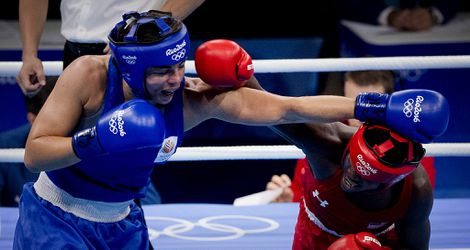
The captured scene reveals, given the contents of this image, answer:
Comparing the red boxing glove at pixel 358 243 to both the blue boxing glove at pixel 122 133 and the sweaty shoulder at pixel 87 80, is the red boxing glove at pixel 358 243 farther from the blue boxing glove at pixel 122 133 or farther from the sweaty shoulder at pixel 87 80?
→ the sweaty shoulder at pixel 87 80

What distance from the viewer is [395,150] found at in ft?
7.70

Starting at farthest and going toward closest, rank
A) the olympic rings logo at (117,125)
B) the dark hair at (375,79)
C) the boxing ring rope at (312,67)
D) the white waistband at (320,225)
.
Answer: the dark hair at (375,79)
the boxing ring rope at (312,67)
the white waistband at (320,225)
the olympic rings logo at (117,125)

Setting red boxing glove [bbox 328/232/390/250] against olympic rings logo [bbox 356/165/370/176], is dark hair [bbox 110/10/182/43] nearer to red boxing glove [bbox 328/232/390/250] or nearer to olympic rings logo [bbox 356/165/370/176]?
olympic rings logo [bbox 356/165/370/176]

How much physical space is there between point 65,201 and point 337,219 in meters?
0.93

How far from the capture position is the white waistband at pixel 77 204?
238 cm

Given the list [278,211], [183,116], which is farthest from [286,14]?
[183,116]

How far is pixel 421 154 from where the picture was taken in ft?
7.77

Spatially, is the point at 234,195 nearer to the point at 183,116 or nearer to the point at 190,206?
the point at 190,206

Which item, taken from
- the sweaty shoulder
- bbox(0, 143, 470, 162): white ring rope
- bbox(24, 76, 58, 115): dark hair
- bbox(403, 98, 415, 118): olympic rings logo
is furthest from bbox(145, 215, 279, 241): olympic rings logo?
bbox(403, 98, 415, 118): olympic rings logo

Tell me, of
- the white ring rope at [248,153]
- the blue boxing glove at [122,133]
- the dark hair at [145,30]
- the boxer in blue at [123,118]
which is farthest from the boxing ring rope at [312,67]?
the blue boxing glove at [122,133]

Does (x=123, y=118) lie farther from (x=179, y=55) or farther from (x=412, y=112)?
(x=412, y=112)

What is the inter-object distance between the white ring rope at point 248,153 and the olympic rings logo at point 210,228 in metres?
0.32

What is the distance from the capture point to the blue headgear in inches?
85.5

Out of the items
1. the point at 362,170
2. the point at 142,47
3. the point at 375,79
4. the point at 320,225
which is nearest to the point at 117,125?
the point at 142,47
